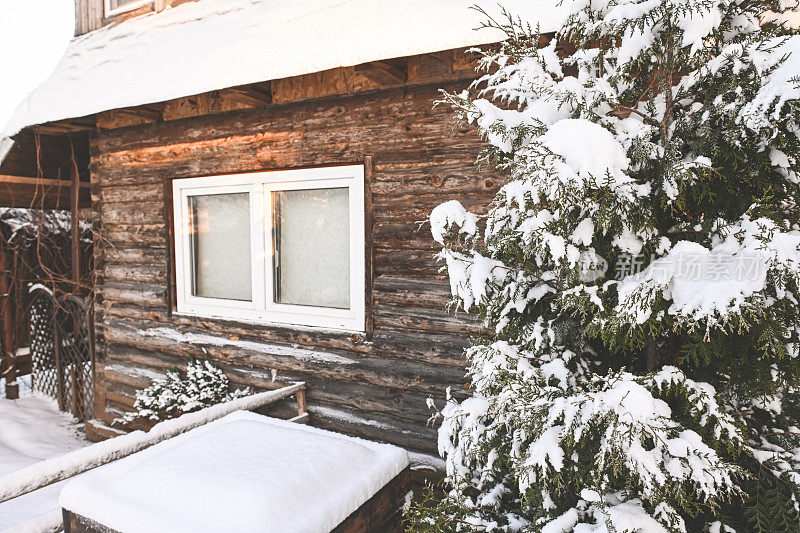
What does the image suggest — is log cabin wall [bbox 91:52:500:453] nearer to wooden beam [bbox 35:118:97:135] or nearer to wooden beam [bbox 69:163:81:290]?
wooden beam [bbox 35:118:97:135]

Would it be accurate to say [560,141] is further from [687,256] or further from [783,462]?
[783,462]

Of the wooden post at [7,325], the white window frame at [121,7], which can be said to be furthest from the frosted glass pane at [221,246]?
the wooden post at [7,325]

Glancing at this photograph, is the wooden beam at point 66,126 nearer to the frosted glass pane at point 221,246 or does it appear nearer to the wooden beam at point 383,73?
the frosted glass pane at point 221,246

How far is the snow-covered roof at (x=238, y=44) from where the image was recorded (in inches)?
112

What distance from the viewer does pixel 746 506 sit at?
166 centimetres

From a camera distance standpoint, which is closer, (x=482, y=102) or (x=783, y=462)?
(x=783, y=462)

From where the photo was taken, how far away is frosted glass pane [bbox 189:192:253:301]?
15.3ft

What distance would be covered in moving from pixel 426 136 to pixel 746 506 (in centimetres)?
288

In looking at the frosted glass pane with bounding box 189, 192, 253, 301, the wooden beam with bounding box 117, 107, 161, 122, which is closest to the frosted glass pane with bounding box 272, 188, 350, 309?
the frosted glass pane with bounding box 189, 192, 253, 301

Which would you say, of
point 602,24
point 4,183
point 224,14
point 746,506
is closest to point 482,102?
point 602,24

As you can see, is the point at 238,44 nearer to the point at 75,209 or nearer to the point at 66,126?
the point at 66,126

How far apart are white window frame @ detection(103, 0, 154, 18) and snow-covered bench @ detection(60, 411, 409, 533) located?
522 centimetres

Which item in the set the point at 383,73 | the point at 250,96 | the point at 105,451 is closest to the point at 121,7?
the point at 250,96

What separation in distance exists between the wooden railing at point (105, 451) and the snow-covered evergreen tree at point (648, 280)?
2.01m
